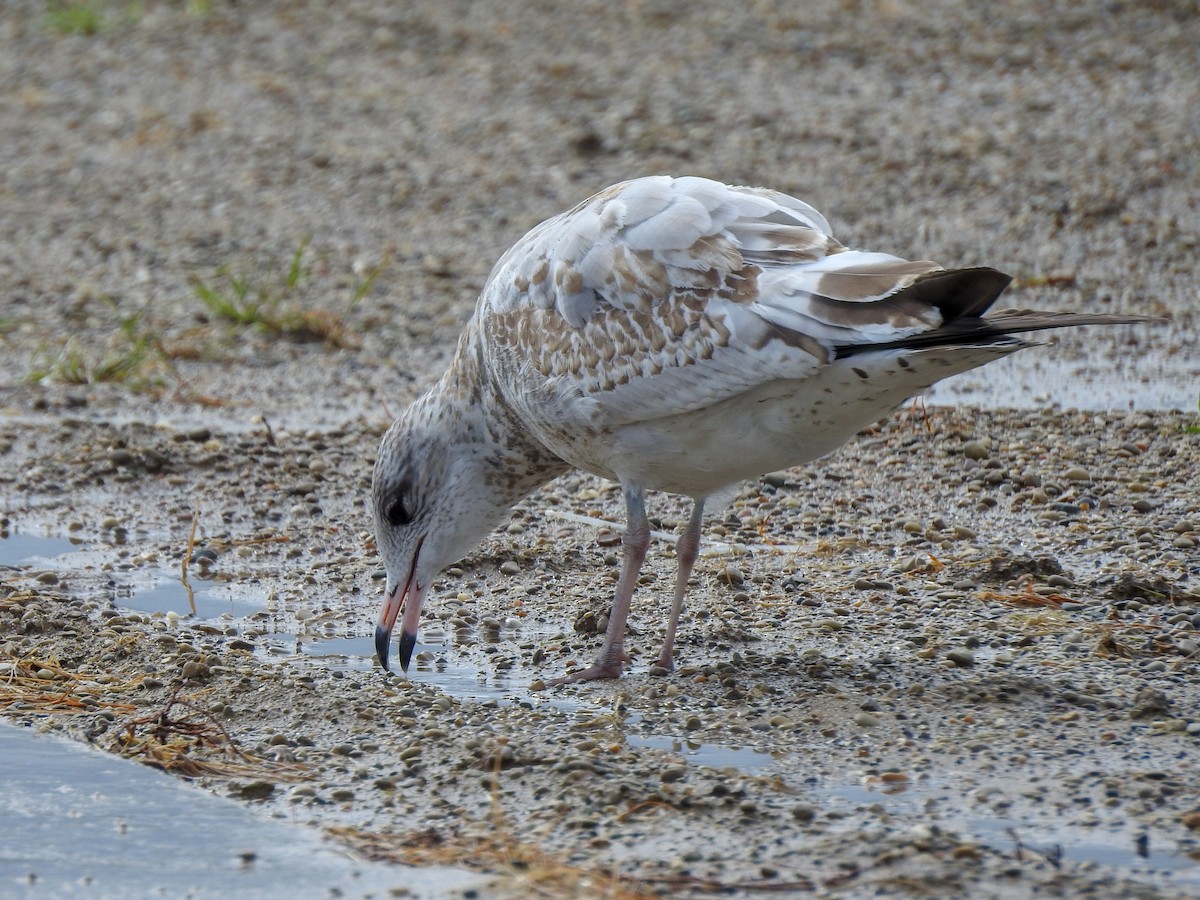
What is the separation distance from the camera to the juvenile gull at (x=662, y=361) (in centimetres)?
458

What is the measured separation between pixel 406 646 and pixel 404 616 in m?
0.18

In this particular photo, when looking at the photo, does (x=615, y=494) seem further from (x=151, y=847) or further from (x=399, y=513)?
(x=151, y=847)

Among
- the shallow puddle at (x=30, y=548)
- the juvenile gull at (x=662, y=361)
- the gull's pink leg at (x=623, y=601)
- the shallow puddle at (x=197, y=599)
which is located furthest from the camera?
the shallow puddle at (x=30, y=548)

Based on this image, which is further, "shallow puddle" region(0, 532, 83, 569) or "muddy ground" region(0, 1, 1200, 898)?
"shallow puddle" region(0, 532, 83, 569)

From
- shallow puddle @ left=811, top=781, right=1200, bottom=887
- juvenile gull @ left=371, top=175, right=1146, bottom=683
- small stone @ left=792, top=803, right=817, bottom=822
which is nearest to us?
shallow puddle @ left=811, top=781, right=1200, bottom=887

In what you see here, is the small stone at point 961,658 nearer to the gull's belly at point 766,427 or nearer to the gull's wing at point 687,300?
the gull's belly at point 766,427

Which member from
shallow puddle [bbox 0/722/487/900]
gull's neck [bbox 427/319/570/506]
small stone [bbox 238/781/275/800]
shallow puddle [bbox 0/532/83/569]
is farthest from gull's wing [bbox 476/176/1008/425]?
shallow puddle [bbox 0/532/83/569]

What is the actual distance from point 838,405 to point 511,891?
1.73 m

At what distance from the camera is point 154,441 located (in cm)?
752

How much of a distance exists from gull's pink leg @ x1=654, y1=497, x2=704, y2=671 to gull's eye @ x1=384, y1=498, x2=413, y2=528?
0.92 meters

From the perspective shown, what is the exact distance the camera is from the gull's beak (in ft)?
17.5

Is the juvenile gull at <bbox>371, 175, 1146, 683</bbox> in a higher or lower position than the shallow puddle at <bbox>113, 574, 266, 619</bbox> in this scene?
higher

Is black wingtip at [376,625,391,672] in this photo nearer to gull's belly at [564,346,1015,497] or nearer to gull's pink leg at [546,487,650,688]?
gull's pink leg at [546,487,650,688]

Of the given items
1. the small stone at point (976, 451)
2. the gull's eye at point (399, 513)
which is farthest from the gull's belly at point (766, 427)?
the small stone at point (976, 451)
